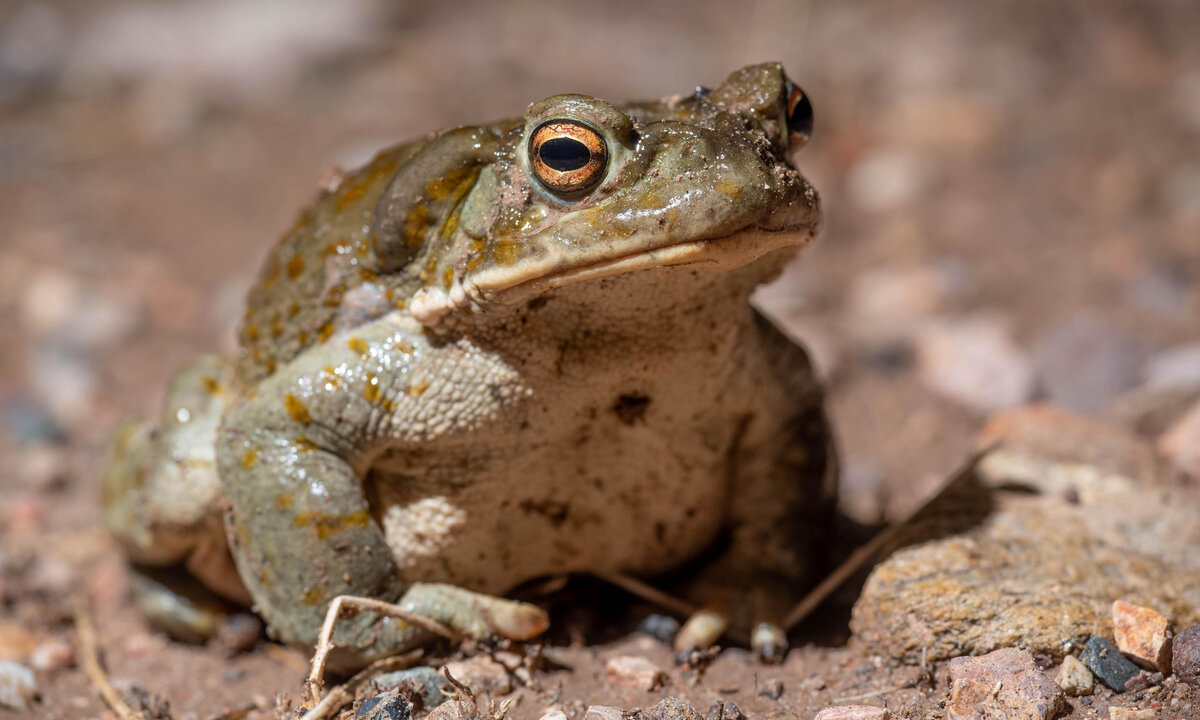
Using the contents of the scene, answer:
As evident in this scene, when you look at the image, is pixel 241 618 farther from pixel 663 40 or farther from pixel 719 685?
pixel 663 40

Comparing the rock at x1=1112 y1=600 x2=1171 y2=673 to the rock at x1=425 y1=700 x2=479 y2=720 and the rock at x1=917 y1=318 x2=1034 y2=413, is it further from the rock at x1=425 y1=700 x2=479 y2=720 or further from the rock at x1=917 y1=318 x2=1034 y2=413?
the rock at x1=917 y1=318 x2=1034 y2=413

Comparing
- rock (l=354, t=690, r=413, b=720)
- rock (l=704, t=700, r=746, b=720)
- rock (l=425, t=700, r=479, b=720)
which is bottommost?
rock (l=704, t=700, r=746, b=720)

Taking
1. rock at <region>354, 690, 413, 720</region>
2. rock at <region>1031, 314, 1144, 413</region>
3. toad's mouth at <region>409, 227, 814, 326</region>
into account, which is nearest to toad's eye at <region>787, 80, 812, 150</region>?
toad's mouth at <region>409, 227, 814, 326</region>

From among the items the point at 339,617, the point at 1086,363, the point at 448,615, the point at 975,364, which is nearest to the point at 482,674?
the point at 448,615

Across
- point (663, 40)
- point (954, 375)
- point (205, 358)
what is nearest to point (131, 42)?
point (663, 40)

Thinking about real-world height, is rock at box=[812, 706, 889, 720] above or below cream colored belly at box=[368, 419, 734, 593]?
below

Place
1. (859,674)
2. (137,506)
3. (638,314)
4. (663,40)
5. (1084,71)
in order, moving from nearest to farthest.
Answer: (638,314) < (859,674) < (137,506) < (1084,71) < (663,40)

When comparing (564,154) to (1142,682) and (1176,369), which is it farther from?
(1176,369)

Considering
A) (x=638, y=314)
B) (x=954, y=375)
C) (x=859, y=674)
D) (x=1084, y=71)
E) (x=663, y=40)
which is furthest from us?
(x=663, y=40)
